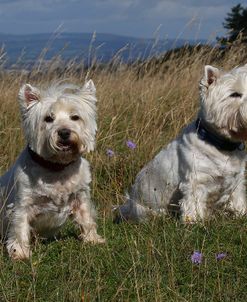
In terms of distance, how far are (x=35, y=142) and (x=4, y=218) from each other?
A: 72cm

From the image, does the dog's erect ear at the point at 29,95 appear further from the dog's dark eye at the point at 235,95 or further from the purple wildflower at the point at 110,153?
the purple wildflower at the point at 110,153

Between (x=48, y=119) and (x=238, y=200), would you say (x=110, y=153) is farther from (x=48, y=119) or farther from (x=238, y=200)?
(x=48, y=119)

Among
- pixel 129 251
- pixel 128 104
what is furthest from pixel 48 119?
pixel 128 104

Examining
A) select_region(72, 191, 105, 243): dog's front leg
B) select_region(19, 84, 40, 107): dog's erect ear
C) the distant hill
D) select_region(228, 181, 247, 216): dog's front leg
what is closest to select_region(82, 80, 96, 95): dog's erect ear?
select_region(19, 84, 40, 107): dog's erect ear

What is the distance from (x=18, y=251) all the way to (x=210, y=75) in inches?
81.5

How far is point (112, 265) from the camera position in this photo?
173 inches

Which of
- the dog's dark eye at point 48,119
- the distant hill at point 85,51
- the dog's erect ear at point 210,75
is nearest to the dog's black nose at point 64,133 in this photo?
the dog's dark eye at point 48,119

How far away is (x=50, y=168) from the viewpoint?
519 centimetres

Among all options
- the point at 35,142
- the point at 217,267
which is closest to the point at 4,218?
the point at 35,142

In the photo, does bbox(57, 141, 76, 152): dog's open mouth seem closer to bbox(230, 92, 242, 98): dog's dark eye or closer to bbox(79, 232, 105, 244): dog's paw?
bbox(79, 232, 105, 244): dog's paw

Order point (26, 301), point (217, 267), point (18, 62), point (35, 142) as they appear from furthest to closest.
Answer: point (18, 62)
point (35, 142)
point (217, 267)
point (26, 301)

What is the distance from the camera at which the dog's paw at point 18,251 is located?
4930 mm

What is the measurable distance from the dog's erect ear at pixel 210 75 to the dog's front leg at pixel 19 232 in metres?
1.79

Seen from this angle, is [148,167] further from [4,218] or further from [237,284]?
[237,284]
